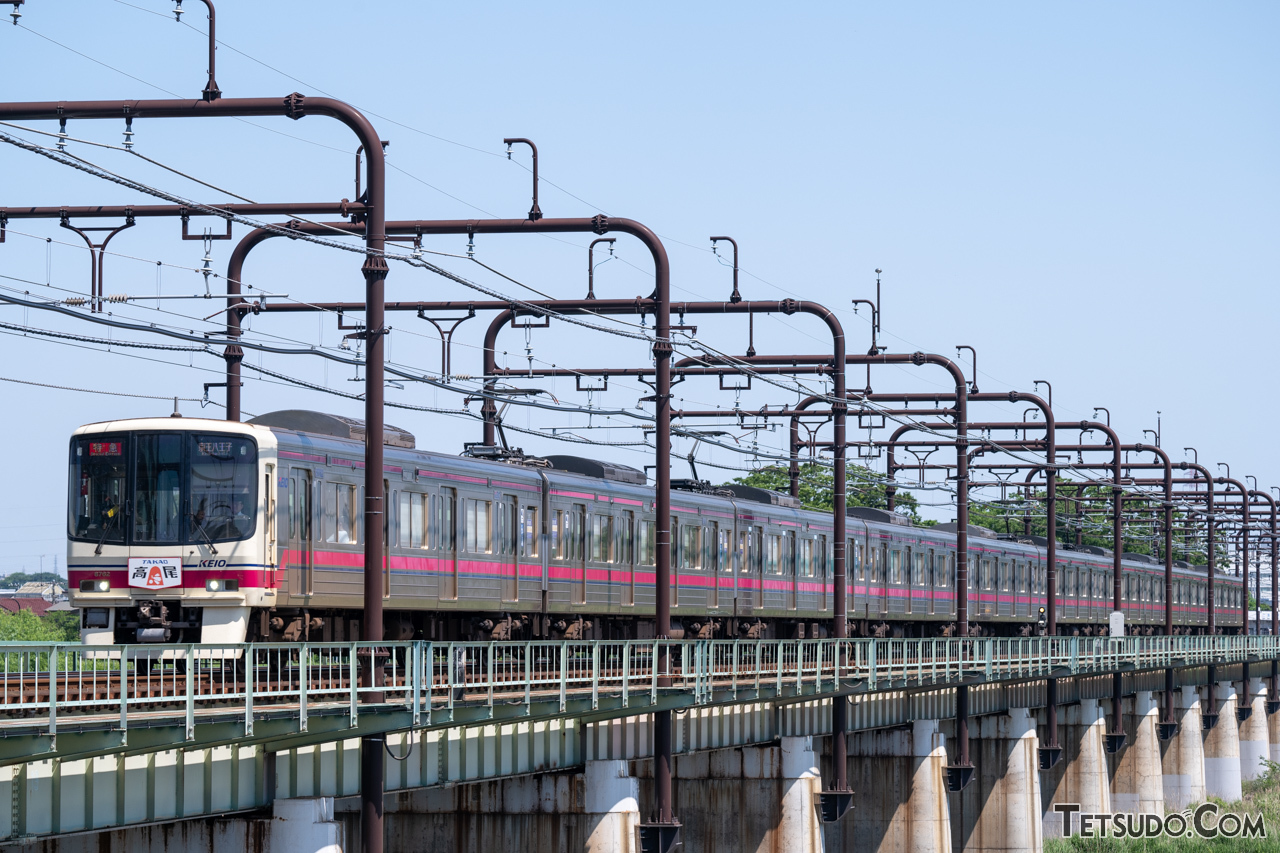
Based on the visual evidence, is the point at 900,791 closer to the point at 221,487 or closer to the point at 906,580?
the point at 906,580

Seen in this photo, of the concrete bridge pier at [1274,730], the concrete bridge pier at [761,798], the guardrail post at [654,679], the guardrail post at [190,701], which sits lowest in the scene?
the concrete bridge pier at [1274,730]

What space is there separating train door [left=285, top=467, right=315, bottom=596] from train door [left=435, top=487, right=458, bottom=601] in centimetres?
395

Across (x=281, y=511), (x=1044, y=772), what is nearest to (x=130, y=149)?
(x=281, y=511)

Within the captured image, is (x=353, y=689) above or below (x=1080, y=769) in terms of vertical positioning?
above

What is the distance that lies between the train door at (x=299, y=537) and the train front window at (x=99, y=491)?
2.24 metres

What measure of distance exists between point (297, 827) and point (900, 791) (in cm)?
2728

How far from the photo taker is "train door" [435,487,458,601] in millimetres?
30031

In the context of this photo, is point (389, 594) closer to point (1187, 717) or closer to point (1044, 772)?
point (1044, 772)

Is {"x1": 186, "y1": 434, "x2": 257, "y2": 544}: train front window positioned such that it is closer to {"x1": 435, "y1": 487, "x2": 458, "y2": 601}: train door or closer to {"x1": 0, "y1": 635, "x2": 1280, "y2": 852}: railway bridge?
{"x1": 0, "y1": 635, "x2": 1280, "y2": 852}: railway bridge

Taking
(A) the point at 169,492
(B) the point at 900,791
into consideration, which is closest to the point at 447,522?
(A) the point at 169,492

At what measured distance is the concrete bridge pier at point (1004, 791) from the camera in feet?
168

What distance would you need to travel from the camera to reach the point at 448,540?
99.2 ft

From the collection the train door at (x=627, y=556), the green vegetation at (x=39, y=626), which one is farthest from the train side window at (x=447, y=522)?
the green vegetation at (x=39, y=626)

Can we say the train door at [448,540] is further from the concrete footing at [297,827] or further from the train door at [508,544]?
the concrete footing at [297,827]
